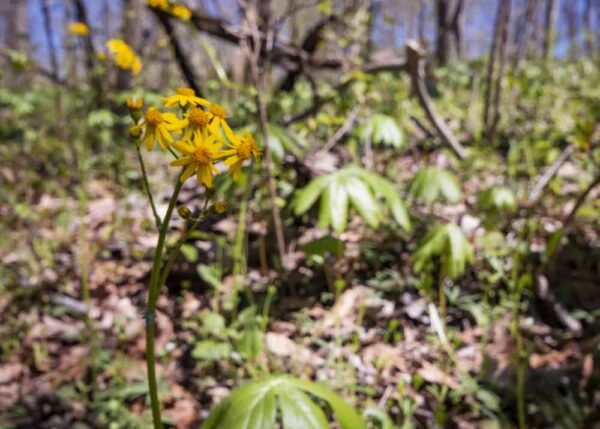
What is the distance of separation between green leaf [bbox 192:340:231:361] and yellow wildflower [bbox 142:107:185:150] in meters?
1.17

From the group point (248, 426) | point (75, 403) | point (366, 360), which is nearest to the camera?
point (248, 426)

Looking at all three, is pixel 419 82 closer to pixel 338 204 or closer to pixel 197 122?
pixel 338 204

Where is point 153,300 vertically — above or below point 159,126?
below

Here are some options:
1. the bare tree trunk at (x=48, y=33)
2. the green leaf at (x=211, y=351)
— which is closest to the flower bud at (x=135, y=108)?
the green leaf at (x=211, y=351)

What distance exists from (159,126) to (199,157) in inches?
4.2

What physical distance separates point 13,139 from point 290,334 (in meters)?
5.68

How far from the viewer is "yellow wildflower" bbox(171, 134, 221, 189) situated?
0.72 meters

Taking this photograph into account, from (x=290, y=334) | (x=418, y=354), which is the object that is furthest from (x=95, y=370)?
(x=418, y=354)

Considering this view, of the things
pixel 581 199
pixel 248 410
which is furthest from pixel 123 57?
pixel 581 199

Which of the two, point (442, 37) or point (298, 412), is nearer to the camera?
point (298, 412)

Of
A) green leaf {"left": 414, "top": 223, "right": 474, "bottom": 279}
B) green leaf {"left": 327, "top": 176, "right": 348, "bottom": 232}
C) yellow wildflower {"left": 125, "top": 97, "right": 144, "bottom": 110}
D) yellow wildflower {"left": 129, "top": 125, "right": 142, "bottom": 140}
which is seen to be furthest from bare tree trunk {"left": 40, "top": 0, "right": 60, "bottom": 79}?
yellow wildflower {"left": 129, "top": 125, "right": 142, "bottom": 140}

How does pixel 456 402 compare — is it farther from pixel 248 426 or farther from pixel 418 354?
pixel 248 426

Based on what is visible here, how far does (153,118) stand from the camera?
758 mm

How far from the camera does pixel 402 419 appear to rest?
1.55 m
